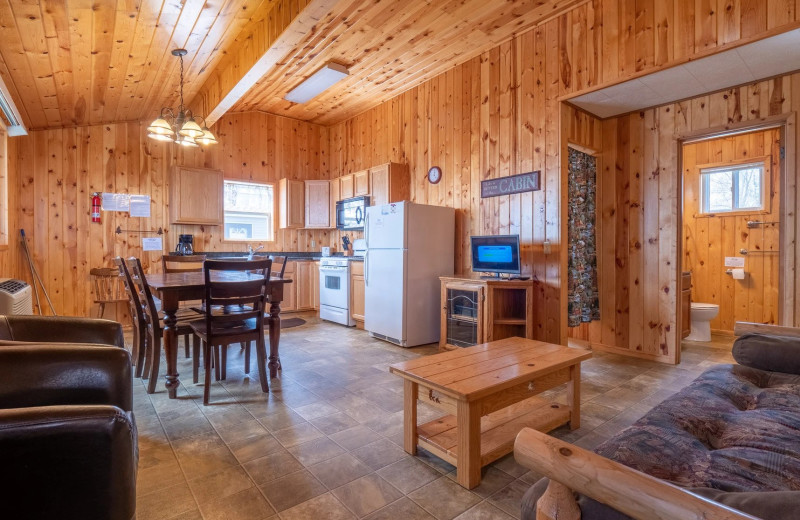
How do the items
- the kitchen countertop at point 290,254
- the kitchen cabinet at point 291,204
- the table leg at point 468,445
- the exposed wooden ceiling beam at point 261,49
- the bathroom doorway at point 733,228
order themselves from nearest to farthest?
the table leg at point 468,445 → the exposed wooden ceiling beam at point 261,49 → the bathroom doorway at point 733,228 → the kitchen countertop at point 290,254 → the kitchen cabinet at point 291,204

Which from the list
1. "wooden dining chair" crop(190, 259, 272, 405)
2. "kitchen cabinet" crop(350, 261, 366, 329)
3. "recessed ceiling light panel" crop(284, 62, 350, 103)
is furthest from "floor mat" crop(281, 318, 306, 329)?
"recessed ceiling light panel" crop(284, 62, 350, 103)

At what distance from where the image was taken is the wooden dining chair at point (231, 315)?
2.52 meters

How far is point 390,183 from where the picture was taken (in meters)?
5.25

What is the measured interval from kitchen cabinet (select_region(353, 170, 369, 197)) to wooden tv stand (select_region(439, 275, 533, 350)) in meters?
2.14

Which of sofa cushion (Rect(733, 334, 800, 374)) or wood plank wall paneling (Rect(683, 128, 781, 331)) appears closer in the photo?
sofa cushion (Rect(733, 334, 800, 374))

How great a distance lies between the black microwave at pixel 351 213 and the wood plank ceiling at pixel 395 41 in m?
1.46

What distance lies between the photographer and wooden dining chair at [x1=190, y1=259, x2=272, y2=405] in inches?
99.4

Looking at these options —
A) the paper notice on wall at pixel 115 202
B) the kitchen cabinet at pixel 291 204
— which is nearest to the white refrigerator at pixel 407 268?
the kitchen cabinet at pixel 291 204

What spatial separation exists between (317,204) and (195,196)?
1.74 meters

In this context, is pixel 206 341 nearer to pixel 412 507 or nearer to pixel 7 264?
pixel 412 507

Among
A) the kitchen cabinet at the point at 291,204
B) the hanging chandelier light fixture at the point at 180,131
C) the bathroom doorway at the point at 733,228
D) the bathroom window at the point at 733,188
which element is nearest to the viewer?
the hanging chandelier light fixture at the point at 180,131

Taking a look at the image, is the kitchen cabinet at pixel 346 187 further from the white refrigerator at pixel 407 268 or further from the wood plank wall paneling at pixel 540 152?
the white refrigerator at pixel 407 268

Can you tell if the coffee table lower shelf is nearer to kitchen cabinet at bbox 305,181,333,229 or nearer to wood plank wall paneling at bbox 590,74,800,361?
wood plank wall paneling at bbox 590,74,800,361

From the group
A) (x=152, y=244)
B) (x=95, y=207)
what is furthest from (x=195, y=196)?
(x=95, y=207)
